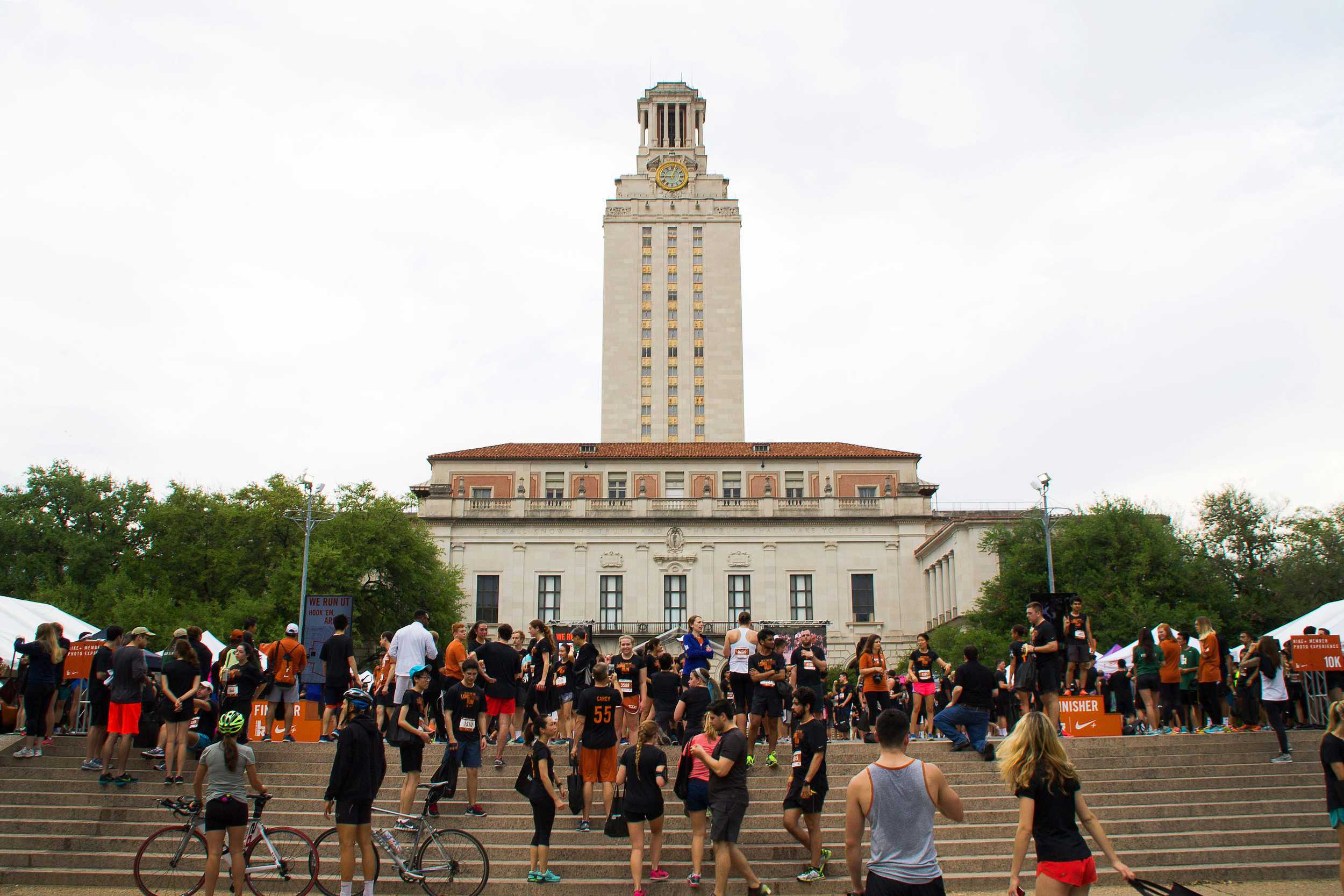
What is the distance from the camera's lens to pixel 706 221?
85.6 metres

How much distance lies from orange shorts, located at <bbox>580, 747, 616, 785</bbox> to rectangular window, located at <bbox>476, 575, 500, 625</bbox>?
43806mm

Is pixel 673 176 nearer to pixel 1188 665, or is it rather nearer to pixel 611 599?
pixel 611 599

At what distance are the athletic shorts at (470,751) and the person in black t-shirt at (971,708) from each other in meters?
6.42

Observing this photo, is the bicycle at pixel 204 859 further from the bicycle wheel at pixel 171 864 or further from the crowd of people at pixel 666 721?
the crowd of people at pixel 666 721

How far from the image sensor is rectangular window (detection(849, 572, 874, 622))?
178 ft

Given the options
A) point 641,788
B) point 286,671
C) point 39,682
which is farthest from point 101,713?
point 641,788

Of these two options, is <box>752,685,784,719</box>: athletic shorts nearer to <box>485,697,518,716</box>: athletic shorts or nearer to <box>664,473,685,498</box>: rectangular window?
<box>485,697,518,716</box>: athletic shorts

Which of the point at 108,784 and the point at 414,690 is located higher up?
the point at 414,690

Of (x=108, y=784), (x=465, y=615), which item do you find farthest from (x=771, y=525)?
(x=108, y=784)

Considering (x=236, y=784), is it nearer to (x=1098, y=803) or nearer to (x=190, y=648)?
(x=190, y=648)

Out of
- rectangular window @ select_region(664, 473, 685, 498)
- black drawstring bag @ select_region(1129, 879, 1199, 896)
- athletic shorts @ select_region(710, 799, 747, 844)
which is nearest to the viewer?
black drawstring bag @ select_region(1129, 879, 1199, 896)

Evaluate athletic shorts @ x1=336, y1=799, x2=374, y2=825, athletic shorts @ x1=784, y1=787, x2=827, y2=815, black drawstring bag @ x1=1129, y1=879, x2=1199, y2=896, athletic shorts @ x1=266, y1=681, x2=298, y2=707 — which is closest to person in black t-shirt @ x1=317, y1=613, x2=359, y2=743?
athletic shorts @ x1=266, y1=681, x2=298, y2=707

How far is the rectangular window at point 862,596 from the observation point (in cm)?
5441

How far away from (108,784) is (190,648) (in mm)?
1931
